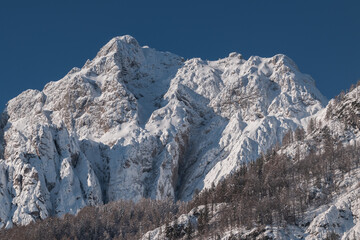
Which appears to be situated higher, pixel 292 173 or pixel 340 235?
pixel 292 173

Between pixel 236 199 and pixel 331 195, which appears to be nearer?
pixel 331 195

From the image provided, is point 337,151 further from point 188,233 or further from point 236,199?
point 188,233

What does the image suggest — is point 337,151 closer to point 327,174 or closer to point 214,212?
point 327,174

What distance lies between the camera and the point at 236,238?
162500 millimetres

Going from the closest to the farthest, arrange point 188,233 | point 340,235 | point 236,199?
point 340,235 < point 188,233 < point 236,199

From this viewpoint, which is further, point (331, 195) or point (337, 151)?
point (337, 151)

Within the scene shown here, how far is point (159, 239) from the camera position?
602 ft

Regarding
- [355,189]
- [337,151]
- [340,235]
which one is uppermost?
[337,151]

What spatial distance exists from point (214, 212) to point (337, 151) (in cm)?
3979

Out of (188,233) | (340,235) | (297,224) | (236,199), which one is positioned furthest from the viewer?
(236,199)

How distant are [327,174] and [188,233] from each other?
4072 centimetres

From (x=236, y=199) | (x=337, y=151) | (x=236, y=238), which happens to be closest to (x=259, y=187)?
(x=236, y=199)

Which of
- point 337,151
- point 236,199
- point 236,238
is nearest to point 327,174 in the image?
point 337,151

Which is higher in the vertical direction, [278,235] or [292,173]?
[292,173]
